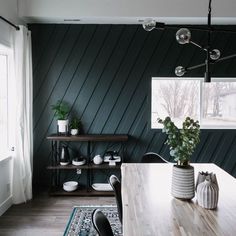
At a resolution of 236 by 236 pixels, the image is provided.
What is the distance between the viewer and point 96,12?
383 cm

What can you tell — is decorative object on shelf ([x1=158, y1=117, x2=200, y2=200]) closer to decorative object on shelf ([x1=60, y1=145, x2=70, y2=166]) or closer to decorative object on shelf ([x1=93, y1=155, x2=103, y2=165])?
decorative object on shelf ([x1=93, y1=155, x2=103, y2=165])

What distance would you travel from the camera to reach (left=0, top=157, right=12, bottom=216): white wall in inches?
135

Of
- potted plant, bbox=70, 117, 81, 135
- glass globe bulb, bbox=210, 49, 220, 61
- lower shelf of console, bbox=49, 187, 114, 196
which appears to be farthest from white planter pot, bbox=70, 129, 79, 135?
glass globe bulb, bbox=210, 49, 220, 61

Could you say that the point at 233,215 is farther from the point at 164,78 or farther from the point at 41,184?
the point at 41,184

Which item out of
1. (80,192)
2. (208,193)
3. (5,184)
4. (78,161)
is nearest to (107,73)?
(78,161)

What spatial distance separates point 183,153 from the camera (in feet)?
6.34

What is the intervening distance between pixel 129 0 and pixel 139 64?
0.98 meters

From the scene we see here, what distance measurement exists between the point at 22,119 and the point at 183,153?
257cm

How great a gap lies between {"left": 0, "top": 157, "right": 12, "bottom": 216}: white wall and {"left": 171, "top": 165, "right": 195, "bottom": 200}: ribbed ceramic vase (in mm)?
2414

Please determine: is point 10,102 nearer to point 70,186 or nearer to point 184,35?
point 70,186

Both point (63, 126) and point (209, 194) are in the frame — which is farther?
point (63, 126)

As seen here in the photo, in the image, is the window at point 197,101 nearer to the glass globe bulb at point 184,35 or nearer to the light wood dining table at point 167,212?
the light wood dining table at point 167,212

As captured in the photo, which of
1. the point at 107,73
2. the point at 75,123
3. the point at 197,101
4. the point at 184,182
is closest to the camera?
the point at 184,182

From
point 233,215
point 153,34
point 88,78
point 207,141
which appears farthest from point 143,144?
point 233,215
